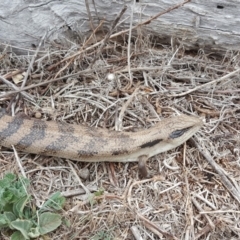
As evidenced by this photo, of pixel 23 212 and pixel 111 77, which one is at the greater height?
pixel 111 77

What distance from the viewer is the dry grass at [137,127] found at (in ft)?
11.2

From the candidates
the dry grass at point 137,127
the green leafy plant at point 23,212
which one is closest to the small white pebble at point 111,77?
the dry grass at point 137,127

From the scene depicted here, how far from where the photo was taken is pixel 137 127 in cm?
378

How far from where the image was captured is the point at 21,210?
10.7 ft

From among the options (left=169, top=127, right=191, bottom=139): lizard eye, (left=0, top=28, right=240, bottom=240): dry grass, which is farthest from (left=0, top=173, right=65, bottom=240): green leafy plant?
(left=169, top=127, right=191, bottom=139): lizard eye

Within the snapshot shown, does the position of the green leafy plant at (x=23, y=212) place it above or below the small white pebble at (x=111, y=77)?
below

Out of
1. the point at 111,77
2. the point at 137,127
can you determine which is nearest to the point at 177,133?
the point at 137,127

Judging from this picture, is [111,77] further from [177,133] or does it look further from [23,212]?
[23,212]

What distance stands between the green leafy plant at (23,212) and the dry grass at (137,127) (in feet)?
0.27

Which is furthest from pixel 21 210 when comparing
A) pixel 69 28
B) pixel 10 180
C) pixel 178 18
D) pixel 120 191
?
pixel 178 18

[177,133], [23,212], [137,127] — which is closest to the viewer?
[23,212]

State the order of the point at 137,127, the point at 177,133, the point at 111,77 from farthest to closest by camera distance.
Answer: the point at 111,77
the point at 137,127
the point at 177,133

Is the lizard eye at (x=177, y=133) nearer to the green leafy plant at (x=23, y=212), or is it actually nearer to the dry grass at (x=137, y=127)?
the dry grass at (x=137, y=127)

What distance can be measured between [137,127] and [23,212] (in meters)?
0.99
